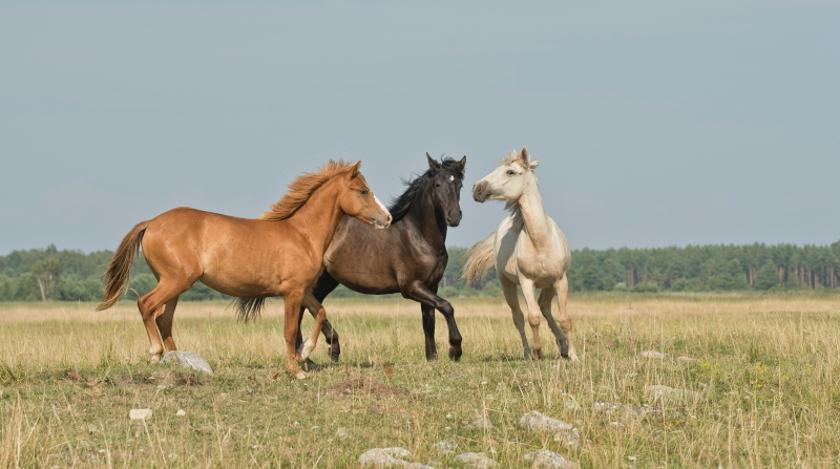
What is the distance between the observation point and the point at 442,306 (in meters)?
13.3

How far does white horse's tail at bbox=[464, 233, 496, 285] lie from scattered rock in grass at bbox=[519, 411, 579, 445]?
784 cm

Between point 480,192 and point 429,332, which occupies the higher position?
point 480,192

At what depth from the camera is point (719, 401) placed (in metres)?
9.94

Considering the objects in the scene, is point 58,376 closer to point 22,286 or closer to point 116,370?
point 116,370

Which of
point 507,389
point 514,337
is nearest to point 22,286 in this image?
point 514,337

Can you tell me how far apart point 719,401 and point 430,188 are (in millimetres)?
5283

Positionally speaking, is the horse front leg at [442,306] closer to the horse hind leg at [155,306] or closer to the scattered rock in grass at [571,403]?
the horse hind leg at [155,306]

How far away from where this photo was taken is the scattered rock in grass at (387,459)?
7145 mm

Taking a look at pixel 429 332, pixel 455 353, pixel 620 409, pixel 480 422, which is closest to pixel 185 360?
pixel 455 353

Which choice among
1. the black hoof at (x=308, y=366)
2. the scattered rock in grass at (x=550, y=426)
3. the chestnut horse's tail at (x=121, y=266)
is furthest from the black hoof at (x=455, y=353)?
the scattered rock in grass at (x=550, y=426)

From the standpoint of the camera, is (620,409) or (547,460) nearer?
(547,460)

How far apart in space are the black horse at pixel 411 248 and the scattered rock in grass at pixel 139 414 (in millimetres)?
5044

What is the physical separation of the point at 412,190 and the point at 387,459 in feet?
24.3

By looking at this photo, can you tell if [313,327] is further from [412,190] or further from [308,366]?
[412,190]
